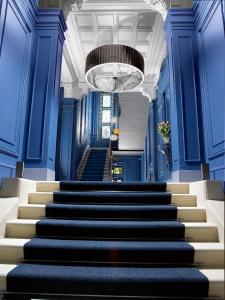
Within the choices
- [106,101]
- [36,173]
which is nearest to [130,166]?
[106,101]

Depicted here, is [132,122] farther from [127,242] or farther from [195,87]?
[127,242]

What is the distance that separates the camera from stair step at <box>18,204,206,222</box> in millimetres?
2792

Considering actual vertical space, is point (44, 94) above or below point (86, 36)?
below

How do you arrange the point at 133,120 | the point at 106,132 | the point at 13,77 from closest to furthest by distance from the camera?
the point at 13,77 < the point at 106,132 < the point at 133,120

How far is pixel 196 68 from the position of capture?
4508mm

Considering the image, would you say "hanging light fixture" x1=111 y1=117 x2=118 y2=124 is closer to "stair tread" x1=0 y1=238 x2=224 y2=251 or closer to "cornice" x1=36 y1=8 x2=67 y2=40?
"cornice" x1=36 y1=8 x2=67 y2=40

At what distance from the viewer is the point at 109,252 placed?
2.23 m

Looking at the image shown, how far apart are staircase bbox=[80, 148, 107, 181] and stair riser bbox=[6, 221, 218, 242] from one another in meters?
7.14

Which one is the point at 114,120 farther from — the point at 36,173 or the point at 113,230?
the point at 113,230

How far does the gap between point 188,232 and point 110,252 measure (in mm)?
841

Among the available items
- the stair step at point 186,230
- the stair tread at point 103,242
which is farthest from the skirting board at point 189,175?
the stair tread at point 103,242

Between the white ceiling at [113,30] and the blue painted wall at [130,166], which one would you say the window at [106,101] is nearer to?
A: the blue painted wall at [130,166]

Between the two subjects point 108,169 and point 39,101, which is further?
point 108,169

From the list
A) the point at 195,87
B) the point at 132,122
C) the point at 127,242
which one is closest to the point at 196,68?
the point at 195,87
